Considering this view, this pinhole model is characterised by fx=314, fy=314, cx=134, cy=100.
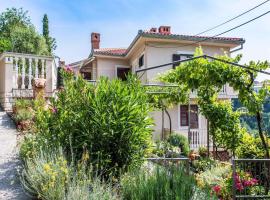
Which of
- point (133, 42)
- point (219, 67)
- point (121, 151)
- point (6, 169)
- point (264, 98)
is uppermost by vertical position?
point (133, 42)

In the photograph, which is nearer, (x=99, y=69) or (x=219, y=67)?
(x=219, y=67)

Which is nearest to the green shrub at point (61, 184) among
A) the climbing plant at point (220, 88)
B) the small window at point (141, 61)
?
the climbing plant at point (220, 88)

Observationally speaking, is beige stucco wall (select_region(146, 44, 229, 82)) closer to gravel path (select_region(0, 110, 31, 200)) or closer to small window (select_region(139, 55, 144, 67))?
small window (select_region(139, 55, 144, 67))

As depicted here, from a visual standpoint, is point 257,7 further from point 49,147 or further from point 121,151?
point 49,147

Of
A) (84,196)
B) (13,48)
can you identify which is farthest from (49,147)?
(13,48)

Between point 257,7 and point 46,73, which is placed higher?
point 257,7

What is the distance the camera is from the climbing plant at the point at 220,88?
8266mm

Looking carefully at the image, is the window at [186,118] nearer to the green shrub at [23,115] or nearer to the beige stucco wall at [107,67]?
the beige stucco wall at [107,67]

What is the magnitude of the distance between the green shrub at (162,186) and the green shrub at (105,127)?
4.92 ft

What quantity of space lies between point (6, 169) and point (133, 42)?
42.6 ft

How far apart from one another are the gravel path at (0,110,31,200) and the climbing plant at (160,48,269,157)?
5321 millimetres

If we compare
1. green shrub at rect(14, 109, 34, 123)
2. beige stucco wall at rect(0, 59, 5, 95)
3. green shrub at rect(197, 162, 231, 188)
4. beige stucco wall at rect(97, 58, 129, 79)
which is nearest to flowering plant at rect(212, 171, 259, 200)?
green shrub at rect(197, 162, 231, 188)

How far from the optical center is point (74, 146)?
6055 millimetres

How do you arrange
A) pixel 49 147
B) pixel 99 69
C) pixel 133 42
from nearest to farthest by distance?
1. pixel 49 147
2. pixel 133 42
3. pixel 99 69
